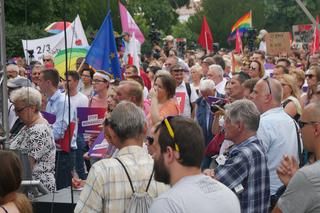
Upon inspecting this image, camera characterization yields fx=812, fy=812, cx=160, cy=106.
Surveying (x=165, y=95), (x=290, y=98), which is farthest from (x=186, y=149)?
(x=290, y=98)

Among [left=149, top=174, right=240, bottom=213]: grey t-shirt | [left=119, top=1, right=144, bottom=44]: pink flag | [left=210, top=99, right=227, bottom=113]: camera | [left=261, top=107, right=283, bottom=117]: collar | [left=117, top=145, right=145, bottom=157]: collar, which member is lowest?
[left=210, top=99, right=227, bottom=113]: camera

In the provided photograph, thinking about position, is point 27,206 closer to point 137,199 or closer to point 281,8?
point 137,199

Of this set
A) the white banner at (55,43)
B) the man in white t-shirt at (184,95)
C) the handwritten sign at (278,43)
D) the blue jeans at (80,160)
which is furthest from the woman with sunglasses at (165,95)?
the handwritten sign at (278,43)

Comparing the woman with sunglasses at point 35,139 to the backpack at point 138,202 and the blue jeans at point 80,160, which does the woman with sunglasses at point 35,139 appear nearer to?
the backpack at point 138,202

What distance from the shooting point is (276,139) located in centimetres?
700

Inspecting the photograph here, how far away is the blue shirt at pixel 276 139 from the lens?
6.94 m

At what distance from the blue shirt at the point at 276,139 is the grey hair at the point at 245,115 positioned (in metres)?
0.95

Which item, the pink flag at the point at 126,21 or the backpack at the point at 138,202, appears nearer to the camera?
the backpack at the point at 138,202

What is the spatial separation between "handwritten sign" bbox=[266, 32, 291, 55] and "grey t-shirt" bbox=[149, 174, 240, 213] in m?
15.8

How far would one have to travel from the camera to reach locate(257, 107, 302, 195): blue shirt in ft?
22.8

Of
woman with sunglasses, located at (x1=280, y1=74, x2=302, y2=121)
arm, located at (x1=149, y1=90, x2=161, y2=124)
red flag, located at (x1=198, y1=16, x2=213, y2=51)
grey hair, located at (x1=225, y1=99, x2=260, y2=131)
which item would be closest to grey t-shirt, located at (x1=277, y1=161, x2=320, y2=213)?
grey hair, located at (x1=225, y1=99, x2=260, y2=131)

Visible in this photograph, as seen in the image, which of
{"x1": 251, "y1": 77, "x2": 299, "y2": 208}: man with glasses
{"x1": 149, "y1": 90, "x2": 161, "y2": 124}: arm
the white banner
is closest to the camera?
{"x1": 251, "y1": 77, "x2": 299, "y2": 208}: man with glasses

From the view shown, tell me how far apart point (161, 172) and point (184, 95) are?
703 centimetres

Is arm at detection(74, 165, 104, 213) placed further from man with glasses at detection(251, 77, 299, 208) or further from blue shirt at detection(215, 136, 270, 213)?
man with glasses at detection(251, 77, 299, 208)
